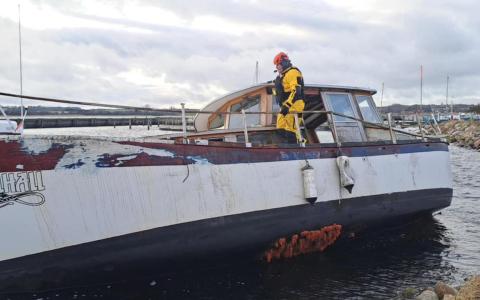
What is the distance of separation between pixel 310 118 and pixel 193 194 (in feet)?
15.0

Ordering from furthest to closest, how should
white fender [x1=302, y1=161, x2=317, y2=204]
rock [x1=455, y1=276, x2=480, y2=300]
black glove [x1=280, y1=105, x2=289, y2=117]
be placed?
black glove [x1=280, y1=105, x2=289, y2=117], white fender [x1=302, y1=161, x2=317, y2=204], rock [x1=455, y1=276, x2=480, y2=300]

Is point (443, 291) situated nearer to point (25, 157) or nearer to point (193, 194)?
point (193, 194)

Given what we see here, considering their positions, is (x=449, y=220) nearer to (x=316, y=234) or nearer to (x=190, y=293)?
(x=316, y=234)

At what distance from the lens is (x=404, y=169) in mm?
9383

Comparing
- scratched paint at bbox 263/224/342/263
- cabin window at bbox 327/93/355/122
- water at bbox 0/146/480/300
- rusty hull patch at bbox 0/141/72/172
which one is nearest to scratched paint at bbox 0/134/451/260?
rusty hull patch at bbox 0/141/72/172

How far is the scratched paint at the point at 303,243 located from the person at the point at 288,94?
1610 millimetres

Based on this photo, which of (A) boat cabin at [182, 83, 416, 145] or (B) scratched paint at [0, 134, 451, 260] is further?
(A) boat cabin at [182, 83, 416, 145]

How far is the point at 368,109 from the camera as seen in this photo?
10680 mm

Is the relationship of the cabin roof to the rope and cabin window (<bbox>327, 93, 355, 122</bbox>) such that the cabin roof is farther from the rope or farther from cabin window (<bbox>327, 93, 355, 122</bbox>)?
the rope

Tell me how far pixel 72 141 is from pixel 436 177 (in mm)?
7601

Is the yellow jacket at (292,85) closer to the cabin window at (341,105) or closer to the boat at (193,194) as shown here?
the boat at (193,194)

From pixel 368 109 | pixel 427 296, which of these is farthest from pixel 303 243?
pixel 368 109

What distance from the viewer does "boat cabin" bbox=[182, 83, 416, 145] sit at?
8.77 m

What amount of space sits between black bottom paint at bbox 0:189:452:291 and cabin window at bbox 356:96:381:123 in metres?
2.34
